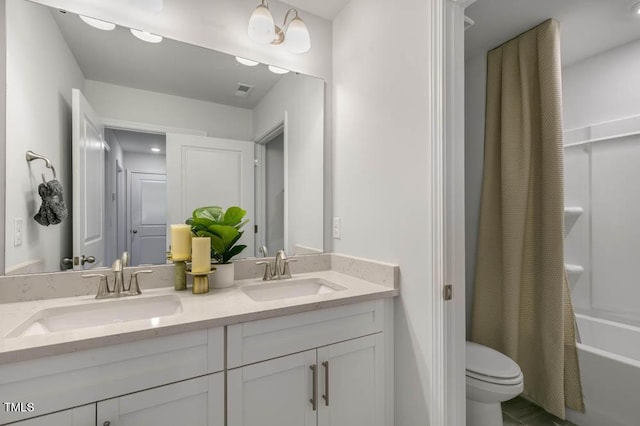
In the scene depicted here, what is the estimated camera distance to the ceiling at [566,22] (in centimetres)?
162

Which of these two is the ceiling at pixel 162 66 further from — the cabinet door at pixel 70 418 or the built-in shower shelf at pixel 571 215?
the built-in shower shelf at pixel 571 215

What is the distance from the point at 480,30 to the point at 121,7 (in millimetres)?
2046

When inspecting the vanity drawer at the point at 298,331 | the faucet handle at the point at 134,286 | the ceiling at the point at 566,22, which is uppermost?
the ceiling at the point at 566,22

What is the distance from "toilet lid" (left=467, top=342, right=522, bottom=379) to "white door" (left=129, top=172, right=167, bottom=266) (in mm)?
1634

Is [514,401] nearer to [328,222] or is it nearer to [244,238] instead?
[328,222]

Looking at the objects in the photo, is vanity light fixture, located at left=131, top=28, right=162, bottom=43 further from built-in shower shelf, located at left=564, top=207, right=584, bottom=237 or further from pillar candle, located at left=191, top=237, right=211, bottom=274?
built-in shower shelf, located at left=564, top=207, right=584, bottom=237

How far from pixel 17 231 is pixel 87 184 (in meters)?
0.29

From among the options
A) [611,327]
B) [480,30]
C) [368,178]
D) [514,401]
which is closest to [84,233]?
[368,178]

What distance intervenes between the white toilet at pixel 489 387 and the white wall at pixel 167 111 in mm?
1739

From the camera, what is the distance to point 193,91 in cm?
151

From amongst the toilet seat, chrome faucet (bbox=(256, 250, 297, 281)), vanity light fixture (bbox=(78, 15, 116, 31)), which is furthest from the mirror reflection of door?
the toilet seat

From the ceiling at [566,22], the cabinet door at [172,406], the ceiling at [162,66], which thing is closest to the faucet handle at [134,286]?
the cabinet door at [172,406]

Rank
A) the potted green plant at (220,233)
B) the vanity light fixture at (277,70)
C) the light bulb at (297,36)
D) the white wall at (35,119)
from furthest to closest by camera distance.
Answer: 1. the vanity light fixture at (277,70)
2. the light bulb at (297,36)
3. the potted green plant at (220,233)
4. the white wall at (35,119)

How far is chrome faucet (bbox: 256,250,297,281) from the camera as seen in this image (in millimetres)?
1535
